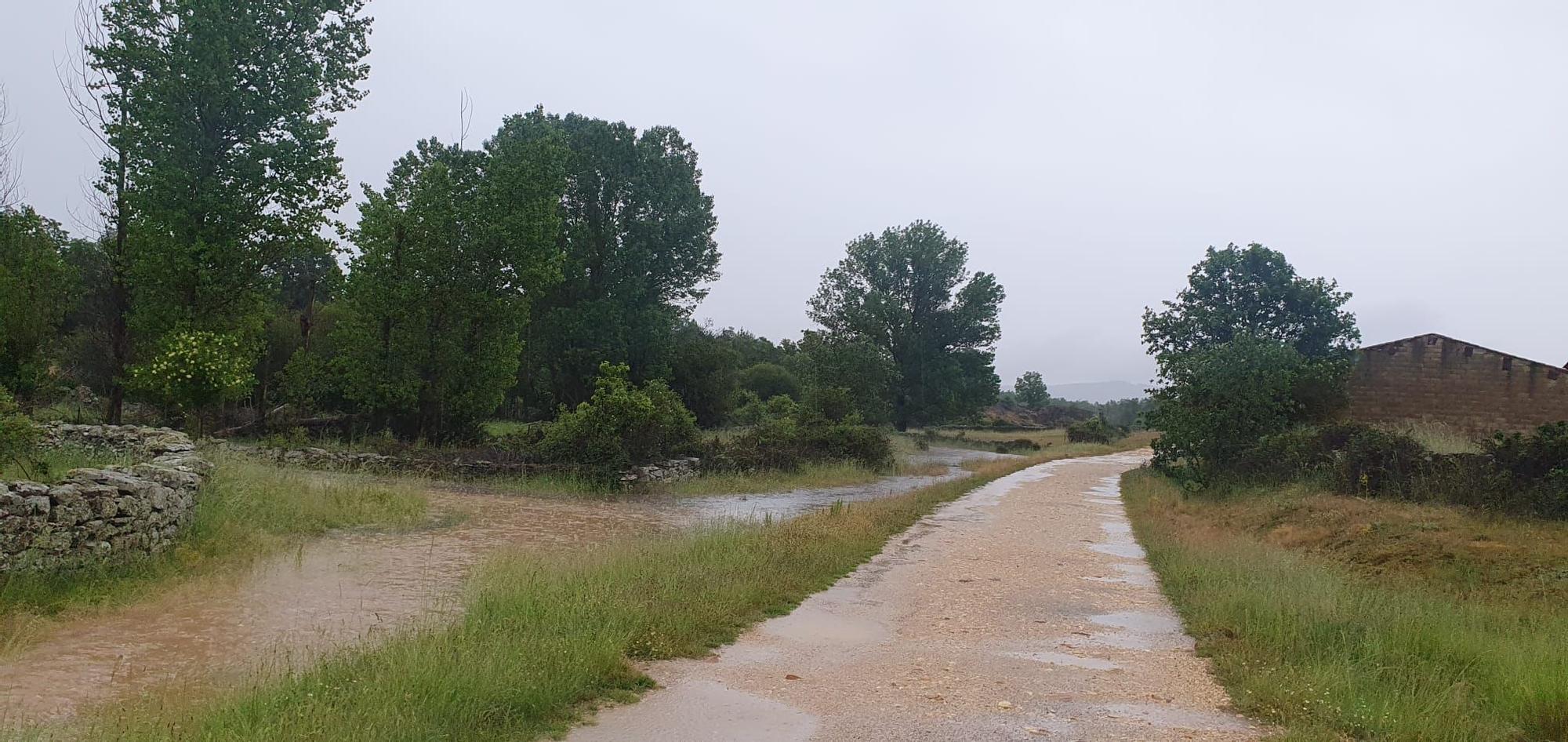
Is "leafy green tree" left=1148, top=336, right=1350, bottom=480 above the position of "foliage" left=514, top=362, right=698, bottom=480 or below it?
above

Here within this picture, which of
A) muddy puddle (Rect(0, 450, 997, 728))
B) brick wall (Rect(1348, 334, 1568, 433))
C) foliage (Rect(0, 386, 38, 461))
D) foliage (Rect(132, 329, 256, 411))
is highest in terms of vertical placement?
brick wall (Rect(1348, 334, 1568, 433))

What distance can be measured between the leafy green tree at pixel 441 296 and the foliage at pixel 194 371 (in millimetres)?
5049

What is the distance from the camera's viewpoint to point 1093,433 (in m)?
73.9

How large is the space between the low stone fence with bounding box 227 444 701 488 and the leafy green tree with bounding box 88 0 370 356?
3.44m

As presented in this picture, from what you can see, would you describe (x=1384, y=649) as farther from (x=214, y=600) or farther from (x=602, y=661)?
(x=214, y=600)

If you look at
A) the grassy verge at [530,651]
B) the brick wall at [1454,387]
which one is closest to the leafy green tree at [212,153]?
the grassy verge at [530,651]

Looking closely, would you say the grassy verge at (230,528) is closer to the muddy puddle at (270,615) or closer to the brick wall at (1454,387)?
the muddy puddle at (270,615)

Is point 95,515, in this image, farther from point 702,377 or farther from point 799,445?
point 702,377

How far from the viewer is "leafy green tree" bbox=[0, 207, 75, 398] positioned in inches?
734

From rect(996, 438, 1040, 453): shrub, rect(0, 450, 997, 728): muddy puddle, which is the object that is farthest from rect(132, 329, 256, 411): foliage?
rect(996, 438, 1040, 453): shrub

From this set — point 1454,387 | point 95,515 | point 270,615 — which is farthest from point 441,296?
point 1454,387

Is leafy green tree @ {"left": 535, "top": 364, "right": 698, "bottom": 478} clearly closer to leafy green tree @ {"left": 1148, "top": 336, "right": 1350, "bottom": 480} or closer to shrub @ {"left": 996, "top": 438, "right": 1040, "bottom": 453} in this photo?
leafy green tree @ {"left": 1148, "top": 336, "right": 1350, "bottom": 480}

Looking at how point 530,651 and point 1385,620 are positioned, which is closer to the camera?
point 530,651

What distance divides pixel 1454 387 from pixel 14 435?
3226 centimetres
